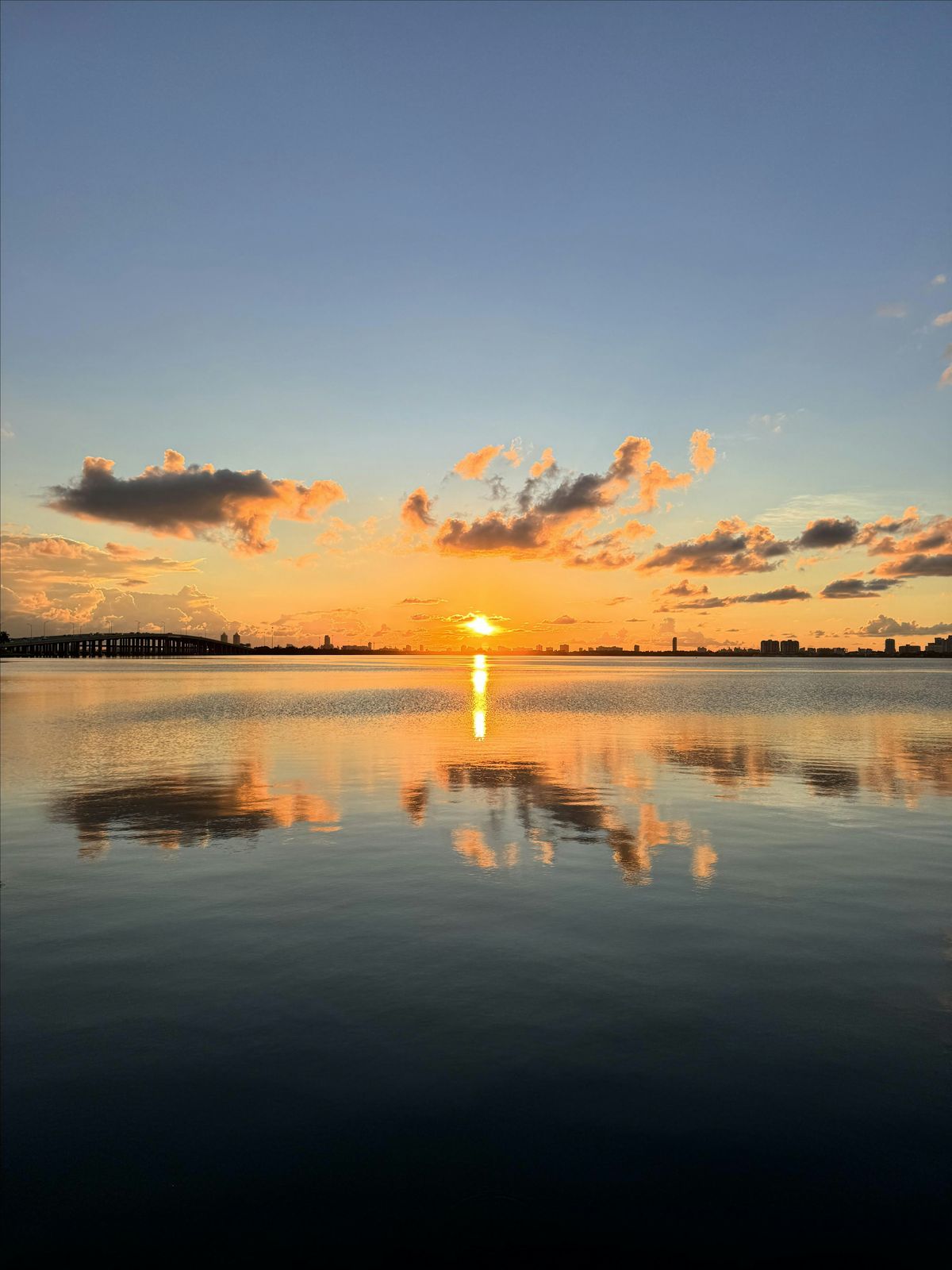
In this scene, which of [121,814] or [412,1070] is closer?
[412,1070]

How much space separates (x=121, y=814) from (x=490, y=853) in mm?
11036

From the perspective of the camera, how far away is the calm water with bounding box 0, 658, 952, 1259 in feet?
22.4

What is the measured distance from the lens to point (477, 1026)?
973 cm

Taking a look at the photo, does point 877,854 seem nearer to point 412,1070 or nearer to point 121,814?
point 412,1070

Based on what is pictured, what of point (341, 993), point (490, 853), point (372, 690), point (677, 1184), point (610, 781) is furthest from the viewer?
point (372, 690)

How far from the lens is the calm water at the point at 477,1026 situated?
6.82 m

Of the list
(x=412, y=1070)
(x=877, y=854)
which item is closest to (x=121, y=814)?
(x=412, y=1070)

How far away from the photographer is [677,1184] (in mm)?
7051

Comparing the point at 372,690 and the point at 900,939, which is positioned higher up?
the point at 372,690

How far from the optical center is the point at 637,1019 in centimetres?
992

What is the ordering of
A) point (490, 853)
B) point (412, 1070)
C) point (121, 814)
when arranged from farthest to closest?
point (121, 814)
point (490, 853)
point (412, 1070)

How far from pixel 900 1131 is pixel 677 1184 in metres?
2.33

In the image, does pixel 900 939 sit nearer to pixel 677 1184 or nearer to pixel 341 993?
pixel 677 1184

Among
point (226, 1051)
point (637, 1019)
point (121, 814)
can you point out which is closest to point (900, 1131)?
point (637, 1019)
